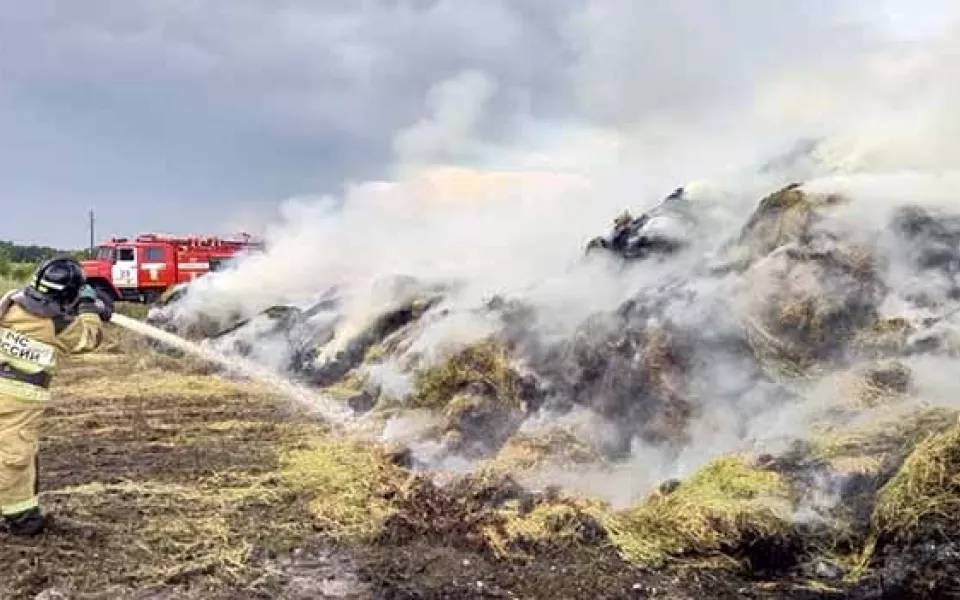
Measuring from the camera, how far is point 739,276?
920 cm

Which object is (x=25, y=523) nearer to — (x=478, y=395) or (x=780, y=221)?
(x=478, y=395)

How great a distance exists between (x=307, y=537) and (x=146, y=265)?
24.9 metres

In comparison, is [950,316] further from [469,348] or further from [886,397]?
[469,348]

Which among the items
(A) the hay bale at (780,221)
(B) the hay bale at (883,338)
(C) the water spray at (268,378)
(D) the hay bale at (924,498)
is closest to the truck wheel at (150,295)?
(C) the water spray at (268,378)

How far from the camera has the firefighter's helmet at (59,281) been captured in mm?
6543

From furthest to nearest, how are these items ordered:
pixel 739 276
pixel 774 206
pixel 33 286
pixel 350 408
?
1. pixel 350 408
2. pixel 774 206
3. pixel 739 276
4. pixel 33 286

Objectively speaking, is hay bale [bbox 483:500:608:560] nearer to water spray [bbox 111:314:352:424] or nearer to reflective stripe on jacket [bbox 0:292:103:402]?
reflective stripe on jacket [bbox 0:292:103:402]

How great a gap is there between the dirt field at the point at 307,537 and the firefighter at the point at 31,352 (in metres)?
0.26

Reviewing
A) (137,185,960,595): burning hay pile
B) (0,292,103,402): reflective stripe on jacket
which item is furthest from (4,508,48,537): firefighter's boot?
(137,185,960,595): burning hay pile

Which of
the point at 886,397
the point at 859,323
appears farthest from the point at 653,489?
the point at 859,323

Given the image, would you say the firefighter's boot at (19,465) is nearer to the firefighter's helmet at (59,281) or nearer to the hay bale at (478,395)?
the firefighter's helmet at (59,281)

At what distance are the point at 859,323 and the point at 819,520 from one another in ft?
9.58

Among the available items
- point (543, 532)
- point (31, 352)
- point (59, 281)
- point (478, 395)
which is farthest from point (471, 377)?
point (31, 352)

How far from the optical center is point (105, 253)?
97.1ft
